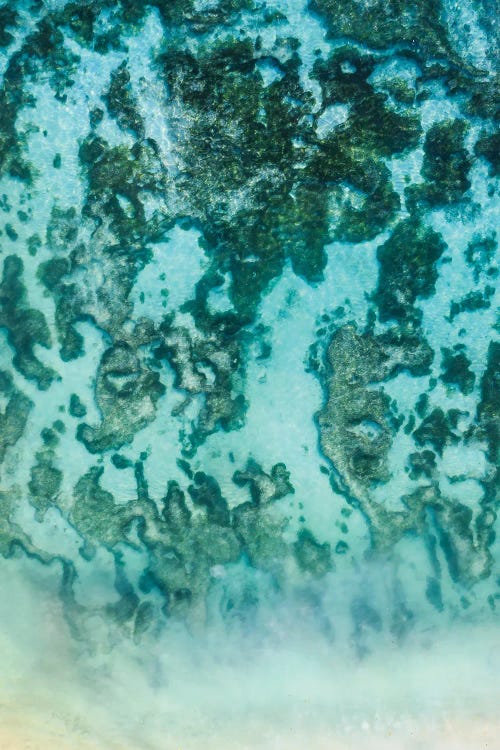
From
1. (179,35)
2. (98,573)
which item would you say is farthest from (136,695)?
(179,35)

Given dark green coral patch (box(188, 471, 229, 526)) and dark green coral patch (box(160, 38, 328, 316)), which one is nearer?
dark green coral patch (box(160, 38, 328, 316))

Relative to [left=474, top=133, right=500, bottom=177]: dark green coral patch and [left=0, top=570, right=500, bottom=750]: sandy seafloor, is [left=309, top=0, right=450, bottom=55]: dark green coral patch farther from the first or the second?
[left=0, top=570, right=500, bottom=750]: sandy seafloor

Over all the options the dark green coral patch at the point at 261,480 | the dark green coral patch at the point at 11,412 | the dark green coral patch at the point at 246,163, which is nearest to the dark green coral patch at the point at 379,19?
the dark green coral patch at the point at 246,163

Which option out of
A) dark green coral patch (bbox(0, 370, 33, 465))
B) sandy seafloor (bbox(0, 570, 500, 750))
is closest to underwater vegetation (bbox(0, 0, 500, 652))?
dark green coral patch (bbox(0, 370, 33, 465))

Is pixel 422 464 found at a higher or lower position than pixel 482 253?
lower

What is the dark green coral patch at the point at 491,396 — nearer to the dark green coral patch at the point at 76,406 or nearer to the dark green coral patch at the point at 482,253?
the dark green coral patch at the point at 482,253

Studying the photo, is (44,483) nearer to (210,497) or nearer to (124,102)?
(210,497)

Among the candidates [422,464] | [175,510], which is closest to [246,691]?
[175,510]
